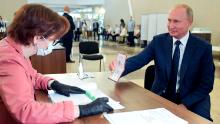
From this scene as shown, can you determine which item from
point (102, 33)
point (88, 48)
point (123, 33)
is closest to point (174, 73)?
point (88, 48)

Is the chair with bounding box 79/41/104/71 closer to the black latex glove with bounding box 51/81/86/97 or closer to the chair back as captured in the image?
the chair back

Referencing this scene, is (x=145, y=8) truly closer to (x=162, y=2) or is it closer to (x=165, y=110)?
(x=162, y=2)

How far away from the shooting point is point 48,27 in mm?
1275

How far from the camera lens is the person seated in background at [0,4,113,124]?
3.85ft

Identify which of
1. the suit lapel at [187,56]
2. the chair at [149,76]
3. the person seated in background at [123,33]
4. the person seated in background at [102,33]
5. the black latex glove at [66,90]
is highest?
the suit lapel at [187,56]

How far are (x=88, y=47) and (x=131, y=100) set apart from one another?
14.7 feet

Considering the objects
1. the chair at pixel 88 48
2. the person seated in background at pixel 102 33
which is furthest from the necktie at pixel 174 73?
the person seated in background at pixel 102 33

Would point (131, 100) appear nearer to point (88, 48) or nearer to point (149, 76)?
point (149, 76)

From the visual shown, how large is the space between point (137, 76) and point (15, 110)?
465 cm

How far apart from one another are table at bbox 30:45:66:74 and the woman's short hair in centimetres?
324

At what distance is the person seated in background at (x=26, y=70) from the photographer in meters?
1.17

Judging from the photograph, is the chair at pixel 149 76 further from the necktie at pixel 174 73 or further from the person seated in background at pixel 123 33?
the person seated in background at pixel 123 33

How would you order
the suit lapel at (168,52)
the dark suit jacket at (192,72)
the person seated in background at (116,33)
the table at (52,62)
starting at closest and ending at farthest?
the dark suit jacket at (192,72)
the suit lapel at (168,52)
the table at (52,62)
the person seated in background at (116,33)

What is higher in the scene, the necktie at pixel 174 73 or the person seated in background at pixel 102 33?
the necktie at pixel 174 73
